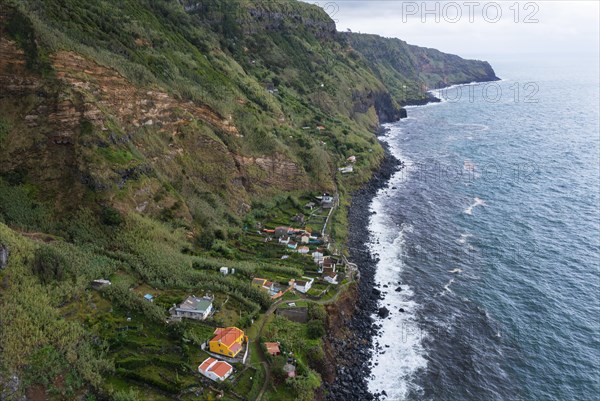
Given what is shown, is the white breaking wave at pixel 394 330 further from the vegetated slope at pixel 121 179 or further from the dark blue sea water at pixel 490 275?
the vegetated slope at pixel 121 179

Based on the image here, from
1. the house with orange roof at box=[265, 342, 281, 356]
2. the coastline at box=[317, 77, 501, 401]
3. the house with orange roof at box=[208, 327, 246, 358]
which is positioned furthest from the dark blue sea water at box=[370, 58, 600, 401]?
the house with orange roof at box=[208, 327, 246, 358]

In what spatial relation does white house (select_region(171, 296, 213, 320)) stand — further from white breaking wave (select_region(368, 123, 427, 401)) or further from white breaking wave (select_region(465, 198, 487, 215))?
white breaking wave (select_region(465, 198, 487, 215))

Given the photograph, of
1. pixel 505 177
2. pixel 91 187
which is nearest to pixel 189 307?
pixel 91 187

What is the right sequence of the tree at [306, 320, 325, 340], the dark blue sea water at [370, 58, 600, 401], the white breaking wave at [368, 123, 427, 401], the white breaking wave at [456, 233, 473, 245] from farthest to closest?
1. the white breaking wave at [456, 233, 473, 245]
2. the tree at [306, 320, 325, 340]
3. the dark blue sea water at [370, 58, 600, 401]
4. the white breaking wave at [368, 123, 427, 401]

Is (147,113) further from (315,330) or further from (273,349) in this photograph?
(273,349)

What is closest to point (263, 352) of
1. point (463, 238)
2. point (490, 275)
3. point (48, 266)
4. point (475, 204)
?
point (48, 266)

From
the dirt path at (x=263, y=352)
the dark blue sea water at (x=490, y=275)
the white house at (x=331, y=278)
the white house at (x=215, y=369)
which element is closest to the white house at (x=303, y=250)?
the white house at (x=331, y=278)

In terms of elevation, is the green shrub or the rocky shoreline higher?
the green shrub
